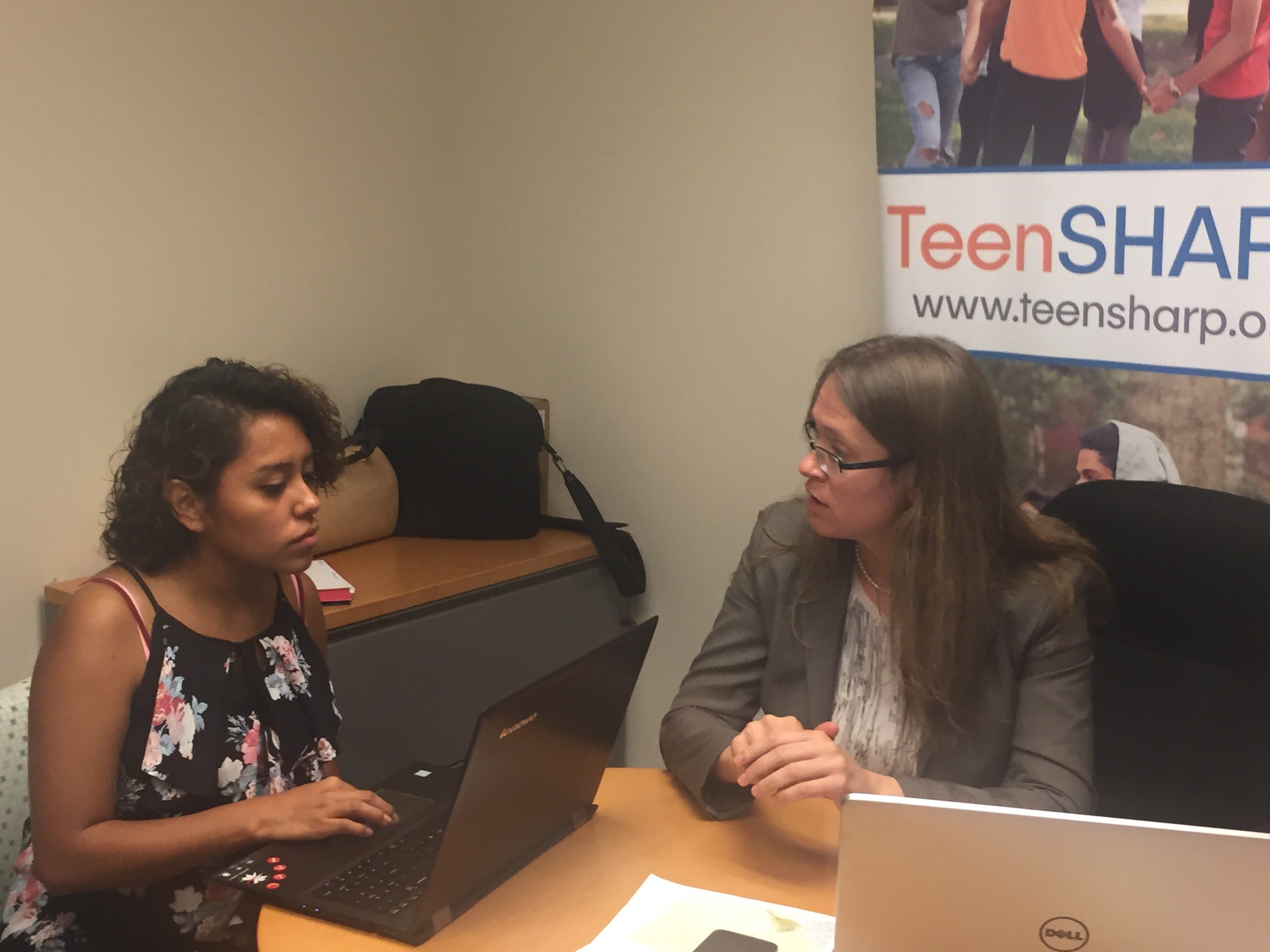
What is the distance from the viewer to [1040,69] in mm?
1885

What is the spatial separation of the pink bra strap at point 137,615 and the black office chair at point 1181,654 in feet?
3.83

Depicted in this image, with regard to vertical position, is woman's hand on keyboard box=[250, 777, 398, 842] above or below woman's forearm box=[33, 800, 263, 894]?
above

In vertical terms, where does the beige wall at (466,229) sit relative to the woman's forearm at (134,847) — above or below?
above

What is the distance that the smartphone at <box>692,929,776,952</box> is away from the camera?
109cm

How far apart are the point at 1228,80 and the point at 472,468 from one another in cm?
161

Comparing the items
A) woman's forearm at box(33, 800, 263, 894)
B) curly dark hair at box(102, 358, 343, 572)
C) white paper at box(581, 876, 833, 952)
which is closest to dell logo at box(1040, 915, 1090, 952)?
white paper at box(581, 876, 833, 952)

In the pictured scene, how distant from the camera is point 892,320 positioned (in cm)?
213

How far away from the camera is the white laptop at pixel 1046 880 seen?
2.79 feet

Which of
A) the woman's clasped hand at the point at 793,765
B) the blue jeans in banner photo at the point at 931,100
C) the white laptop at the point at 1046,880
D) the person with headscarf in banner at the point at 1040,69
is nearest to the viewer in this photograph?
the white laptop at the point at 1046,880

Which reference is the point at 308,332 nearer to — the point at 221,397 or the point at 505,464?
the point at 505,464

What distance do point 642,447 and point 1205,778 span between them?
1.49 m

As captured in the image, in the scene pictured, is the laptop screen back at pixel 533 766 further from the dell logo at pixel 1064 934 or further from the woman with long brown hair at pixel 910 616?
the dell logo at pixel 1064 934

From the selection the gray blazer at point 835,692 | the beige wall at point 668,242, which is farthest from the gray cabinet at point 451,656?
the gray blazer at point 835,692

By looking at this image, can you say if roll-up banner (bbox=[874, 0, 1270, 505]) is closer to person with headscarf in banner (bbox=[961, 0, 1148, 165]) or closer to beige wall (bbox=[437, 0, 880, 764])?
person with headscarf in banner (bbox=[961, 0, 1148, 165])
